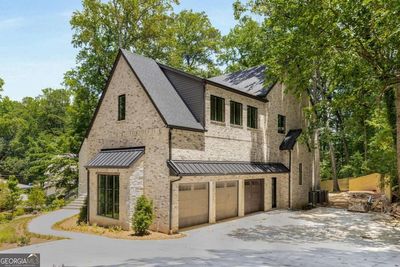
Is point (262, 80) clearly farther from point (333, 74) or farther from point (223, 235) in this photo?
point (223, 235)

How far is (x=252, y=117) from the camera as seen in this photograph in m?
23.0

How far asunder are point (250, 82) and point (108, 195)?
546 inches

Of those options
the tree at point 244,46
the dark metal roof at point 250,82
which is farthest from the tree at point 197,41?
the dark metal roof at point 250,82

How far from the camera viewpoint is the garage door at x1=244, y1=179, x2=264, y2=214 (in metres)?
22.4

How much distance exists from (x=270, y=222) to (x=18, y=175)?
4842 cm

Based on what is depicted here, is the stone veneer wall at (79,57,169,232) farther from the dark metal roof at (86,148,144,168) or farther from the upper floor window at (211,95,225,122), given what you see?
the upper floor window at (211,95,225,122)

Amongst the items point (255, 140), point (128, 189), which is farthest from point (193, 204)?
point (255, 140)

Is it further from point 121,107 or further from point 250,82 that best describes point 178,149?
point 250,82

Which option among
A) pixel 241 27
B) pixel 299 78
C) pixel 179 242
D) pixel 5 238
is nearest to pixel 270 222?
pixel 179 242

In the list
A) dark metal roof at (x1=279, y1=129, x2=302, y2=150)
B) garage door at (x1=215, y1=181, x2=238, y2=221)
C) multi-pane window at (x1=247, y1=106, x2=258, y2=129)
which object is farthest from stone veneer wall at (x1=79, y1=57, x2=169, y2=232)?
dark metal roof at (x1=279, y1=129, x2=302, y2=150)

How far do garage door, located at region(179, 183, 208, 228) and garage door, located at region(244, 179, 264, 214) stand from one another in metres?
4.28

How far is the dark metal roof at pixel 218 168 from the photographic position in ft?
54.2

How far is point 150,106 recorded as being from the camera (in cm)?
1770

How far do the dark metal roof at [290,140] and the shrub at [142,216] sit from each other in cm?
1317
